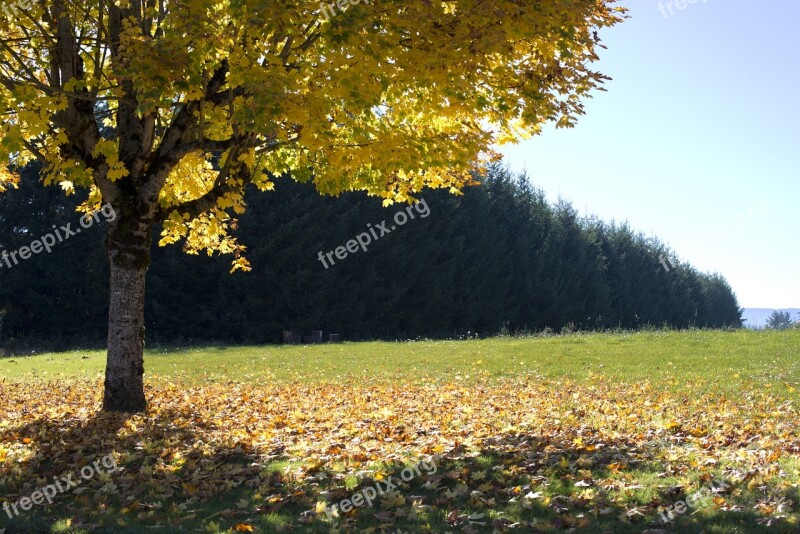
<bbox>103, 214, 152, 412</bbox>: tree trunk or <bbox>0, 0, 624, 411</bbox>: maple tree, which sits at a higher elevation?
<bbox>0, 0, 624, 411</bbox>: maple tree

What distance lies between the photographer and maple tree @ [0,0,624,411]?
27.4 ft

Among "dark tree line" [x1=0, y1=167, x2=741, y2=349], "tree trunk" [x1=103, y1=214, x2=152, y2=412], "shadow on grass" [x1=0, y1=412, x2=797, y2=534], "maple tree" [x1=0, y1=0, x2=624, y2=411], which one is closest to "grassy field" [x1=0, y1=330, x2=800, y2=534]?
"shadow on grass" [x1=0, y1=412, x2=797, y2=534]

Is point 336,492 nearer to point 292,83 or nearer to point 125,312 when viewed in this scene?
point 292,83

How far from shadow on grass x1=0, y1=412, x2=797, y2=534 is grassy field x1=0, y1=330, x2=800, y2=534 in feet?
0.07

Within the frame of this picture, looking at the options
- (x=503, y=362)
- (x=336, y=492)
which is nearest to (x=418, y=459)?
(x=336, y=492)

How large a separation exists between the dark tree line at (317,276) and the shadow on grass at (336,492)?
19112 mm

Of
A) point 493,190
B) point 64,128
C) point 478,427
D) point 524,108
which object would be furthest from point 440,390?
point 493,190

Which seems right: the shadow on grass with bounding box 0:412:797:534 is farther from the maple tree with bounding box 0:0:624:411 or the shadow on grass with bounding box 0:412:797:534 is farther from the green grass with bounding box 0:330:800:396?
the green grass with bounding box 0:330:800:396

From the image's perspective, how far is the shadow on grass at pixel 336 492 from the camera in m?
5.83

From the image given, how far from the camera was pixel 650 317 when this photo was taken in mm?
62938

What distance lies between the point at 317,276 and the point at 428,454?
2679cm

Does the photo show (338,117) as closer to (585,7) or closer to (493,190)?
(585,7)

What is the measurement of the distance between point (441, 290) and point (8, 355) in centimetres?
2119

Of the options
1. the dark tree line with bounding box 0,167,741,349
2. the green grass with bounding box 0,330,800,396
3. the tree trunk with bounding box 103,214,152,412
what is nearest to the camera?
the tree trunk with bounding box 103,214,152,412
